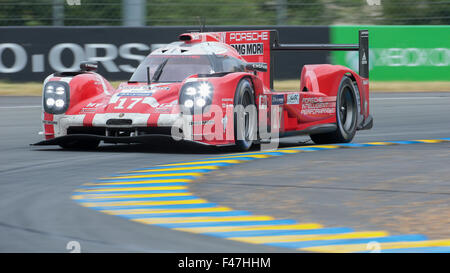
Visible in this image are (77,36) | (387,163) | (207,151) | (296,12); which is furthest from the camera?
(296,12)

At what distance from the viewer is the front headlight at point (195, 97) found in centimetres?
1004

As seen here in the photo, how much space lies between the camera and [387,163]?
9.73 m

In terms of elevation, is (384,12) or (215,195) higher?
(384,12)

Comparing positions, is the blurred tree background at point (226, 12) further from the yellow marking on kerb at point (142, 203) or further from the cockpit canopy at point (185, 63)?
the yellow marking on kerb at point (142, 203)

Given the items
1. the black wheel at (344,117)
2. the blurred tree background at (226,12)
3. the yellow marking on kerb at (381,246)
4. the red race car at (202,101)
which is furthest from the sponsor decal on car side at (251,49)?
the blurred tree background at (226,12)

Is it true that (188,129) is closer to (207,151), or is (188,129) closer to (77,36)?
(207,151)

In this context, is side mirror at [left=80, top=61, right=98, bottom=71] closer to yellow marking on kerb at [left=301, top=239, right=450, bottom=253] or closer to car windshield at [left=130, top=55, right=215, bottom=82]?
car windshield at [left=130, top=55, right=215, bottom=82]

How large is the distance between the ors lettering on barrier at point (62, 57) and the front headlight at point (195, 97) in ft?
30.9

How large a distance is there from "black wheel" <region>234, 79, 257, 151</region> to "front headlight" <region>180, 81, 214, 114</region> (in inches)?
13.2

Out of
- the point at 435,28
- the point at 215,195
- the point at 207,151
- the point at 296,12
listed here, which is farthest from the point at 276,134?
the point at 435,28

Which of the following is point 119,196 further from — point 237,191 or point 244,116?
point 244,116

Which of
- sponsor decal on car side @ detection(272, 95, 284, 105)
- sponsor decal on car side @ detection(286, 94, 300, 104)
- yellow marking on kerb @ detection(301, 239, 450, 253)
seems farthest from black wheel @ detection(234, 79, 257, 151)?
yellow marking on kerb @ detection(301, 239, 450, 253)

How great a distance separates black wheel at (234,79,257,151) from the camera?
406 inches

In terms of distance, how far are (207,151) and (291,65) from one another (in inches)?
423
